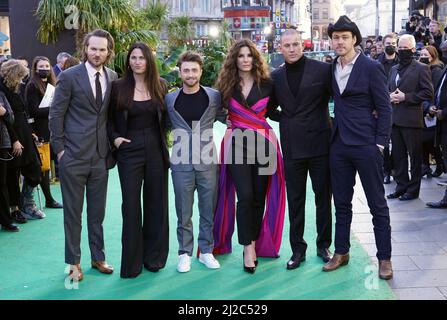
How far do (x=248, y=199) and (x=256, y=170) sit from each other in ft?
0.87

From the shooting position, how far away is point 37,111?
8.49m

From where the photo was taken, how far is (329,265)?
538 cm

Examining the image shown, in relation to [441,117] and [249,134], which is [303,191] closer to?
[249,134]

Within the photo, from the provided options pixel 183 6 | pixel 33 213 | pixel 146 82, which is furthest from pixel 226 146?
pixel 183 6

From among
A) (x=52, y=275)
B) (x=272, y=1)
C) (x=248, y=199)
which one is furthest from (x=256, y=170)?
(x=272, y=1)

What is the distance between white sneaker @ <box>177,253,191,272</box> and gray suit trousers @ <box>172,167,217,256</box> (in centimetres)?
6

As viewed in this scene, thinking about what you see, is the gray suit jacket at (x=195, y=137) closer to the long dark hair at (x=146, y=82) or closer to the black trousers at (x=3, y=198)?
the long dark hair at (x=146, y=82)

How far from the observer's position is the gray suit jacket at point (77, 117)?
5027 millimetres

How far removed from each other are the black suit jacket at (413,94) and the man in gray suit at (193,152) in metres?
3.42

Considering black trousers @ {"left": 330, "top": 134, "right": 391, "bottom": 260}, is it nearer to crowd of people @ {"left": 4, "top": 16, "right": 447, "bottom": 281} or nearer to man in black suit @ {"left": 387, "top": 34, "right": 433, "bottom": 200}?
crowd of people @ {"left": 4, "top": 16, "right": 447, "bottom": 281}

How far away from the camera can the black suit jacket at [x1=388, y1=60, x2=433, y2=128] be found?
25.7ft

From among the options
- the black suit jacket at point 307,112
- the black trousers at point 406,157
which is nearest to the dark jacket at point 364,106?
the black suit jacket at point 307,112

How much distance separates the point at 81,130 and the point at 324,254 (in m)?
2.41

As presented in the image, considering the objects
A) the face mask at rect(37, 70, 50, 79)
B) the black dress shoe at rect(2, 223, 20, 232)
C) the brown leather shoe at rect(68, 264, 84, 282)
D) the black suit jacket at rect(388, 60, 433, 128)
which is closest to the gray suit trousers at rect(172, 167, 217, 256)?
the brown leather shoe at rect(68, 264, 84, 282)
